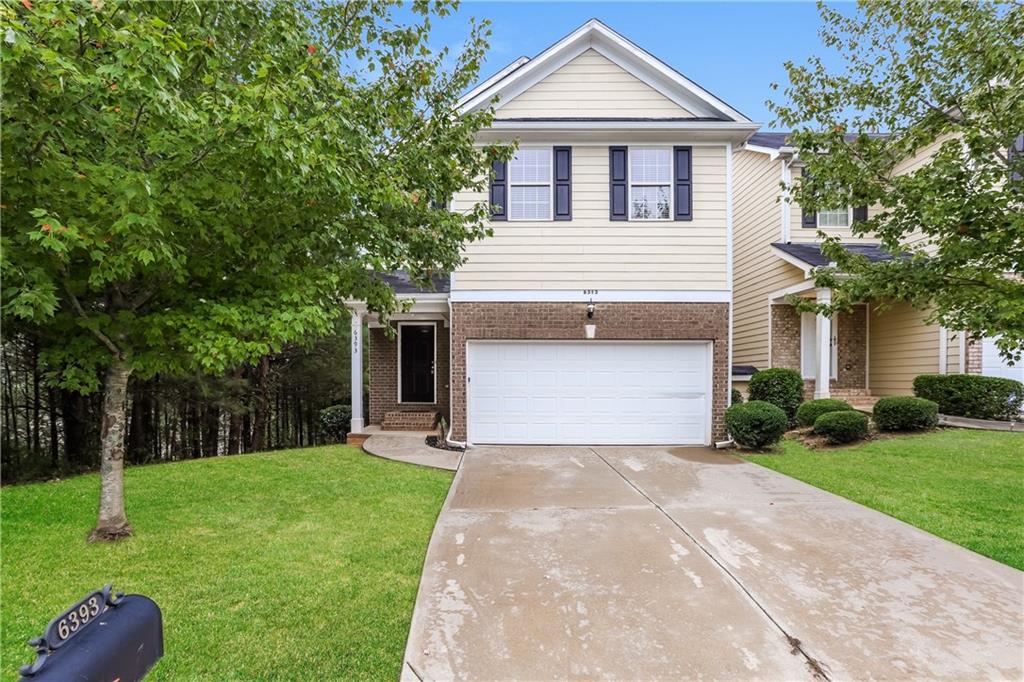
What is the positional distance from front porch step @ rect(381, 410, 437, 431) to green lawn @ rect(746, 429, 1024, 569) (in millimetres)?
6647

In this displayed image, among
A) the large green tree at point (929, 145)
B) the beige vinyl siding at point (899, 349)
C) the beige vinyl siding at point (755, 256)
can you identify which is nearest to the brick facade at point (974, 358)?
the beige vinyl siding at point (899, 349)

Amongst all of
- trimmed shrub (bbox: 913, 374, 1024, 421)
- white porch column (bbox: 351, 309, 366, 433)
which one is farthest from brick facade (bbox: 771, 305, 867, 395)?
white porch column (bbox: 351, 309, 366, 433)

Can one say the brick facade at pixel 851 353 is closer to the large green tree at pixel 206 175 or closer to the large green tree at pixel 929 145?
the large green tree at pixel 929 145

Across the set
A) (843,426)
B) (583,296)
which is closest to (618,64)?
(583,296)

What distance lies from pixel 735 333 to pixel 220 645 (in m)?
14.9

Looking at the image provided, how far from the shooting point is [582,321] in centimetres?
901

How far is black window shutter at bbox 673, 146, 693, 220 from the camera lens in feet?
29.4

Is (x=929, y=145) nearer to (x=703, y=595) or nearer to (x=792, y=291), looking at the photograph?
(x=703, y=595)

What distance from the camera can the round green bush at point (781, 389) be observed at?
10.5 meters

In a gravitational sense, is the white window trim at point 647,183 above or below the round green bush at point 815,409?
above

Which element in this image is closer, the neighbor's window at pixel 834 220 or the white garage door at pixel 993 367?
the white garage door at pixel 993 367

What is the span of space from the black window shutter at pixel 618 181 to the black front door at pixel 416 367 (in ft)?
17.2

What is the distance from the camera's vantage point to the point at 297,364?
17.0 m

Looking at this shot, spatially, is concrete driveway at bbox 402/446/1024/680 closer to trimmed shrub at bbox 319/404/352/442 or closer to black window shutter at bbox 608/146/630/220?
black window shutter at bbox 608/146/630/220
